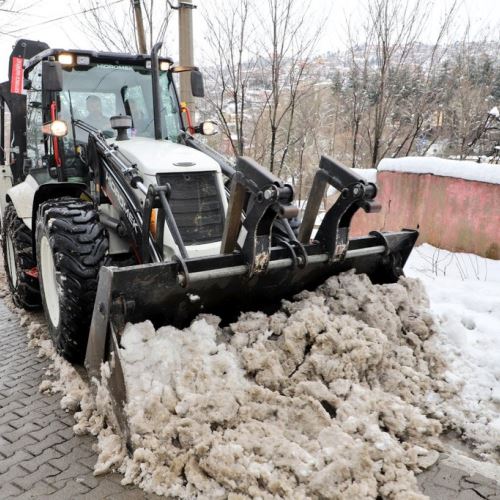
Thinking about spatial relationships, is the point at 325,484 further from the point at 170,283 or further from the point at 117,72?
the point at 117,72

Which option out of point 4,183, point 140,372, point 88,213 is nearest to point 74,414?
point 140,372

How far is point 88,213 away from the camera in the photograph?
3.79 metres

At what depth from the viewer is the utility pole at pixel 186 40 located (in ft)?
26.8

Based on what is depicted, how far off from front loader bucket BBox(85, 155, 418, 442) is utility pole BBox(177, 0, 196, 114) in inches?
198

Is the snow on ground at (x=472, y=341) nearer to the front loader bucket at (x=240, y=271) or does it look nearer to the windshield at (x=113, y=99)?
the front loader bucket at (x=240, y=271)

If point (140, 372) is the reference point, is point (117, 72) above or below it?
above

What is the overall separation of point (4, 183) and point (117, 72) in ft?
7.92

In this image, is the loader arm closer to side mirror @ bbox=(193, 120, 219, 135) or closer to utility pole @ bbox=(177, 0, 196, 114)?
side mirror @ bbox=(193, 120, 219, 135)

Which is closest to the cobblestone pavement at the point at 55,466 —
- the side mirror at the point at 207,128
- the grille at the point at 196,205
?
the grille at the point at 196,205

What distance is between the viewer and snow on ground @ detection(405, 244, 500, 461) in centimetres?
314

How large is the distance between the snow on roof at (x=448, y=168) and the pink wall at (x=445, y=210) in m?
0.07

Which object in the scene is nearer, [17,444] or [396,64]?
[17,444]

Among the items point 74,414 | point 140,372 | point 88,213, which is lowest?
point 74,414

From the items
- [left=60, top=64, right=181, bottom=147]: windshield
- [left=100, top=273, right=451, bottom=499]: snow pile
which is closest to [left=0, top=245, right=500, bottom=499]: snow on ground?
[left=100, top=273, right=451, bottom=499]: snow pile
